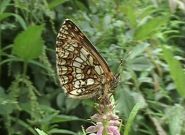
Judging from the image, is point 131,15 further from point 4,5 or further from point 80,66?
point 80,66

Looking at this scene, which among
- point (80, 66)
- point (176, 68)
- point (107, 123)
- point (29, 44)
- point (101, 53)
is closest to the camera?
point (107, 123)

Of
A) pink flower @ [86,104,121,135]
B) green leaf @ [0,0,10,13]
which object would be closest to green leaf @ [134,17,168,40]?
green leaf @ [0,0,10,13]

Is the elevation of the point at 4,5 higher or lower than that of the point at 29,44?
higher

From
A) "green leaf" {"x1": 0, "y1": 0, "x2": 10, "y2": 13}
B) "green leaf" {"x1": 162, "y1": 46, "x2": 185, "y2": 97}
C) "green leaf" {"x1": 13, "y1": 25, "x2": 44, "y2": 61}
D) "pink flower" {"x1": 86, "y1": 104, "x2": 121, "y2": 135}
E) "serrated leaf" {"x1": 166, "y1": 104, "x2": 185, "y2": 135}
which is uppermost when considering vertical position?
"green leaf" {"x1": 0, "y1": 0, "x2": 10, "y2": 13}

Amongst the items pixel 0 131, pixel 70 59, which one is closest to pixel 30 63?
pixel 0 131

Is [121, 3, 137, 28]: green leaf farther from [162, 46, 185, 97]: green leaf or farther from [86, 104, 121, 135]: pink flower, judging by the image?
[86, 104, 121, 135]: pink flower

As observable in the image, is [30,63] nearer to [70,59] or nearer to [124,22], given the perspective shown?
[124,22]

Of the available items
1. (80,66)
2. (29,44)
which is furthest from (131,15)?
(80,66)
